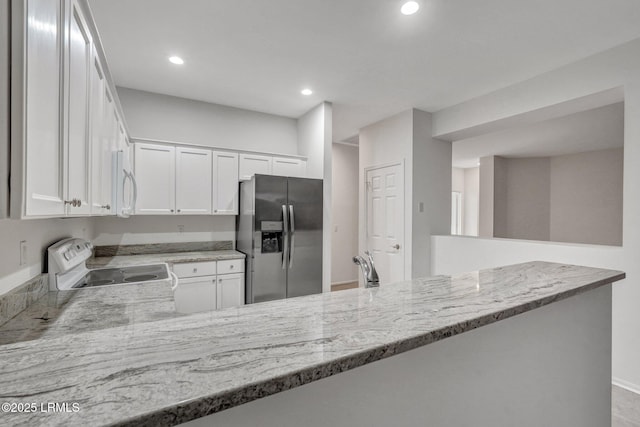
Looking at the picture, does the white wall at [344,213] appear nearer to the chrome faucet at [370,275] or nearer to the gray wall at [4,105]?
the chrome faucet at [370,275]

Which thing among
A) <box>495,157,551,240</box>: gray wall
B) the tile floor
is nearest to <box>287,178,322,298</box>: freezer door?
the tile floor

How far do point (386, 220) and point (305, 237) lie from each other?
1442 millimetres

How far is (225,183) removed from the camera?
3.66m

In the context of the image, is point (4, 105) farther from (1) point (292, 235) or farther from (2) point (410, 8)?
(1) point (292, 235)

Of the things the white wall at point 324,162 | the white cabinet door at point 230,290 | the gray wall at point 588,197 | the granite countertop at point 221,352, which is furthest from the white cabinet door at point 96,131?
the gray wall at point 588,197

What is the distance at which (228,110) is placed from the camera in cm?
398

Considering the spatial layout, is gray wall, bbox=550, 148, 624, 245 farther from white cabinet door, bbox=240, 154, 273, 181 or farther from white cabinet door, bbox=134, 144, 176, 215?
white cabinet door, bbox=134, 144, 176, 215

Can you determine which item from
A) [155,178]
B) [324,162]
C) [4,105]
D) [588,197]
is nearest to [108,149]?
[4,105]

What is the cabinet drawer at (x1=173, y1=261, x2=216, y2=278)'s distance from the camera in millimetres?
3072

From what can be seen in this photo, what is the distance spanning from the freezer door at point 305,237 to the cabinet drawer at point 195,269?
84 cm

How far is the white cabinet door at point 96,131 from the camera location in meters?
1.49

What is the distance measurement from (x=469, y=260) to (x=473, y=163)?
5.04m

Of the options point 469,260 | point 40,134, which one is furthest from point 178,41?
Result: point 469,260

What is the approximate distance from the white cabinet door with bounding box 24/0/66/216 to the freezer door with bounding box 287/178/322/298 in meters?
2.48
